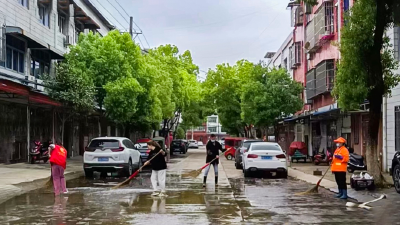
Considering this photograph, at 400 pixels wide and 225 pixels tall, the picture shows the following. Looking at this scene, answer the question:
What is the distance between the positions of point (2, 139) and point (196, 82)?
38.5 metres

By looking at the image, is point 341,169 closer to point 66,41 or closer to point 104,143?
point 104,143

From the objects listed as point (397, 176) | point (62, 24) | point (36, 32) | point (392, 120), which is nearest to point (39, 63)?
point (36, 32)

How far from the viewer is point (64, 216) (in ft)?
36.3

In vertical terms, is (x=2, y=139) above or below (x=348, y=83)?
below

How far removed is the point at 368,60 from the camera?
53.5 ft

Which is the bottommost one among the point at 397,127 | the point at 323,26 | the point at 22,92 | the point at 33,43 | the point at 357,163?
the point at 357,163

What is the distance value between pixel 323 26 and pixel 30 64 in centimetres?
1647

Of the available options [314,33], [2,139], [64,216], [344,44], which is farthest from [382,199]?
[314,33]

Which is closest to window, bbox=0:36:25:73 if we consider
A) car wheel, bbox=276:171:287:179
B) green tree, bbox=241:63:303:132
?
car wheel, bbox=276:171:287:179

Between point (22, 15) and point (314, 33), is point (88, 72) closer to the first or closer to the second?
point (22, 15)

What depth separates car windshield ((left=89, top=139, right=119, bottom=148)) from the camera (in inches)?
860

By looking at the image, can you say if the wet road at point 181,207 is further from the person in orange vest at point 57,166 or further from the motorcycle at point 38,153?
the motorcycle at point 38,153

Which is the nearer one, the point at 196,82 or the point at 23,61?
the point at 23,61

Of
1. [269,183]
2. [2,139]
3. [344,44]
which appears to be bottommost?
[269,183]
